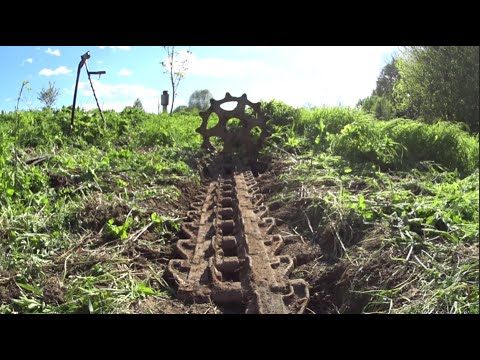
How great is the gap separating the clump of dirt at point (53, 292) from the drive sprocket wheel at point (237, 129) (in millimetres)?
6226

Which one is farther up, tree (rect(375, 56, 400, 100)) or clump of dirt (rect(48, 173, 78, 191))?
tree (rect(375, 56, 400, 100))

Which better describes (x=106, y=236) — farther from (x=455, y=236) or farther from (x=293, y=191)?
(x=455, y=236)

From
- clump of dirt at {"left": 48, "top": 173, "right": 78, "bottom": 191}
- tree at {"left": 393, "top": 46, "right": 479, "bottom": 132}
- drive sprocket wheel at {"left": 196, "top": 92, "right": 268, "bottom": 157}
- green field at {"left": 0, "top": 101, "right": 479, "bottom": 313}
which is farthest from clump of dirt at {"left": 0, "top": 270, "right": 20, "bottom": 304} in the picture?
drive sprocket wheel at {"left": 196, "top": 92, "right": 268, "bottom": 157}

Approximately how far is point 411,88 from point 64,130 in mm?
5919

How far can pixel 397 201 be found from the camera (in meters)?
3.53

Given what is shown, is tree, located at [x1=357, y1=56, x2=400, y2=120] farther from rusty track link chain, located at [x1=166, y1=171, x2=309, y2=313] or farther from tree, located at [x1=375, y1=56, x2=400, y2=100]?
rusty track link chain, located at [x1=166, y1=171, x2=309, y2=313]

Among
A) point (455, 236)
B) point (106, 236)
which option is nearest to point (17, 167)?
point (106, 236)

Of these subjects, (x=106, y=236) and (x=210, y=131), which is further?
(x=210, y=131)

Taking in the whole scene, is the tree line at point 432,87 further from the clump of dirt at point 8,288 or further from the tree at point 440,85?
the clump of dirt at point 8,288

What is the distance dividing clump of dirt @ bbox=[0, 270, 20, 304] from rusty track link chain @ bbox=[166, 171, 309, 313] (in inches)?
37.4

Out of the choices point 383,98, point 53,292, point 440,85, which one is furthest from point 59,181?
point 383,98

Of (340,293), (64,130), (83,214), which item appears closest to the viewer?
(340,293)

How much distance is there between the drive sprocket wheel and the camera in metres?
9.05

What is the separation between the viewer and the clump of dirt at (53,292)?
2.66 metres
